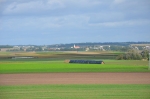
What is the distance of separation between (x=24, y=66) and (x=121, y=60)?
248 inches

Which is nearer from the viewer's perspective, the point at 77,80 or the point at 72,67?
the point at 77,80

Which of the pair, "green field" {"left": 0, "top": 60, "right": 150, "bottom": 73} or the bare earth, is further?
"green field" {"left": 0, "top": 60, "right": 150, "bottom": 73}

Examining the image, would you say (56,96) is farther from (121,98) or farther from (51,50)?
(51,50)

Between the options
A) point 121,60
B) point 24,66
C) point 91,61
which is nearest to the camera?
point 121,60

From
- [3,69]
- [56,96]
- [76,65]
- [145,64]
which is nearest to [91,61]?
[76,65]

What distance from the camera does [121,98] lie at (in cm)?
973

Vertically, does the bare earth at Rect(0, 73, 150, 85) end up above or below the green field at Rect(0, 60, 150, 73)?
below

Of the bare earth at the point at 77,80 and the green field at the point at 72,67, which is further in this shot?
the green field at the point at 72,67

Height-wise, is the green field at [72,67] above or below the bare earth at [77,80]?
above

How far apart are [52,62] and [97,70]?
13.3 ft

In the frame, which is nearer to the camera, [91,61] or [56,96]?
[56,96]

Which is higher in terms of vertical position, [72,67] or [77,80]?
[72,67]

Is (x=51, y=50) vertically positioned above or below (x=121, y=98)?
above

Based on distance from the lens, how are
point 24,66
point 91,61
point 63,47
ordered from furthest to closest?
1. point 24,66
2. point 91,61
3. point 63,47
